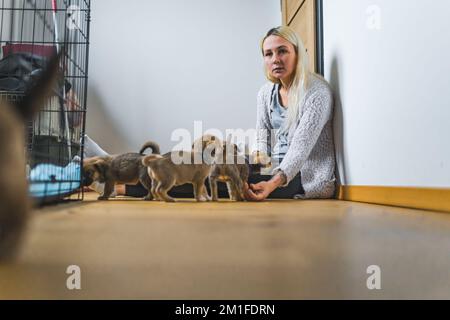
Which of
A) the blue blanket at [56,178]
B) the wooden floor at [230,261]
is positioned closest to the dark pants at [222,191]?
the blue blanket at [56,178]

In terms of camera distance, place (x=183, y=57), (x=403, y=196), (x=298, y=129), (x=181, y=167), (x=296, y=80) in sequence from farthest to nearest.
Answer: (x=183, y=57) → (x=296, y=80) → (x=298, y=129) → (x=181, y=167) → (x=403, y=196)

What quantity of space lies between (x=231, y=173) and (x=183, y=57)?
189 centimetres

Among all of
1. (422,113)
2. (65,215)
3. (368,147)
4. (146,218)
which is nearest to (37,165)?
(65,215)

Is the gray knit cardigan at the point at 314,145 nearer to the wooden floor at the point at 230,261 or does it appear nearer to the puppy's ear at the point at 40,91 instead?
the wooden floor at the point at 230,261

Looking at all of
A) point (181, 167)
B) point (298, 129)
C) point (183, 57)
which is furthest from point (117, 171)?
point (183, 57)

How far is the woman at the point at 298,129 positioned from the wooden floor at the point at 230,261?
2.70ft

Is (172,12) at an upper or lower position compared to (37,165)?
upper

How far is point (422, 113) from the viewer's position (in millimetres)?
993

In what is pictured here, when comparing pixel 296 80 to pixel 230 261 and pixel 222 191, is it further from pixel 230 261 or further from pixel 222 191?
pixel 230 261

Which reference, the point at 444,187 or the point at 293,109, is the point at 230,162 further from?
the point at 444,187

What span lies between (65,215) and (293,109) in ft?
3.46

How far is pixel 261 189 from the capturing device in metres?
1.48
